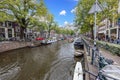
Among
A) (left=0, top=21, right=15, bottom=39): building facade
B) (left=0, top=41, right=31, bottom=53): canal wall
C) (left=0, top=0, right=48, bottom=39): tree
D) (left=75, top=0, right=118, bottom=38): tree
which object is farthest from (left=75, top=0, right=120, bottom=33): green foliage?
(left=0, top=21, right=15, bottom=39): building facade

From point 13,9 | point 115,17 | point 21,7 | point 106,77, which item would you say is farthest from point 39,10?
point 106,77

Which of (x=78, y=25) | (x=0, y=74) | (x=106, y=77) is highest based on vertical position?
(x=78, y=25)

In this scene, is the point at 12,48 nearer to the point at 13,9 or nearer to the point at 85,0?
the point at 13,9

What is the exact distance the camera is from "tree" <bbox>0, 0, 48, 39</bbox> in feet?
84.4

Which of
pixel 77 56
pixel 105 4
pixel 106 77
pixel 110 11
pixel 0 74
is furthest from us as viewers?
pixel 105 4

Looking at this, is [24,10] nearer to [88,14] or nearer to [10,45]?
[10,45]

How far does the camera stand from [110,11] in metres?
24.0

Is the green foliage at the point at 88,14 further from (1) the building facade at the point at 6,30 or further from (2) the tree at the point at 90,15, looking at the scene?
(1) the building facade at the point at 6,30

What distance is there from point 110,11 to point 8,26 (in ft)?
100

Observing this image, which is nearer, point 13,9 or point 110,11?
point 110,11

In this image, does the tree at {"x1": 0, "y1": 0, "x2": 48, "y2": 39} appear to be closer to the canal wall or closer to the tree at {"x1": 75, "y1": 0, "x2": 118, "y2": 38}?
the canal wall

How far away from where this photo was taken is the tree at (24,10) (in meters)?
25.7

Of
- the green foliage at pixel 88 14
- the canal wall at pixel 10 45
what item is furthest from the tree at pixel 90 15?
the canal wall at pixel 10 45

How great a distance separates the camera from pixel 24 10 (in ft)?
96.8
